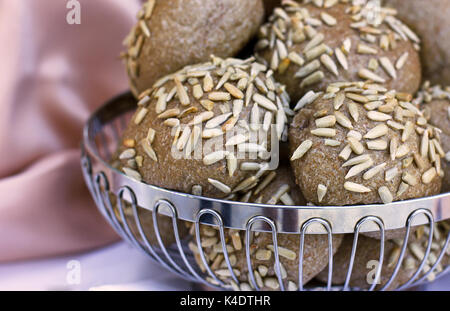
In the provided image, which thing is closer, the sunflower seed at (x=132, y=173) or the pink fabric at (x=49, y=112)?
the sunflower seed at (x=132, y=173)

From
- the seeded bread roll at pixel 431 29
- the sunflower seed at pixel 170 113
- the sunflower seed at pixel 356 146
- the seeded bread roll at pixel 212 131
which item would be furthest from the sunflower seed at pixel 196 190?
the seeded bread roll at pixel 431 29

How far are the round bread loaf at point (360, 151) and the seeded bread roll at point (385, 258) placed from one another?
106mm

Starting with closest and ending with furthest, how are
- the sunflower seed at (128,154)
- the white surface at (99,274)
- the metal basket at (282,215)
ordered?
the metal basket at (282,215), the sunflower seed at (128,154), the white surface at (99,274)

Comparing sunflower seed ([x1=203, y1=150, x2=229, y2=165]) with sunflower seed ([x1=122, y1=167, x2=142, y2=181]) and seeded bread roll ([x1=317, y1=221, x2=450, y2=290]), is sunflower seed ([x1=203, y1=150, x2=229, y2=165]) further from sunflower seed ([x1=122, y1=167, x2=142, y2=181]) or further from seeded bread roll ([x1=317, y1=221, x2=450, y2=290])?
seeded bread roll ([x1=317, y1=221, x2=450, y2=290])

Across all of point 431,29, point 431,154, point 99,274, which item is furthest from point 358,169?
point 99,274

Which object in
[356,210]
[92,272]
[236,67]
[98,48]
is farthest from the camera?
[98,48]

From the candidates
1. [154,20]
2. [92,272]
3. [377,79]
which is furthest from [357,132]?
[92,272]

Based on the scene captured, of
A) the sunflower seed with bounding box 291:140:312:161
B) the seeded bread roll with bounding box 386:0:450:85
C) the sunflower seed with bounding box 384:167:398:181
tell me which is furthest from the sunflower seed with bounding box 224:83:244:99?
the seeded bread roll with bounding box 386:0:450:85

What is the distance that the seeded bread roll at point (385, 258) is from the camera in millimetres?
701

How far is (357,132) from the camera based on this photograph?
0.60m

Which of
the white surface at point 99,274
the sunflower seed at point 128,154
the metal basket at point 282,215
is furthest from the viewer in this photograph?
the white surface at point 99,274

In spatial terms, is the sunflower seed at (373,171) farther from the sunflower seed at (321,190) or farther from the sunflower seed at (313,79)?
Result: the sunflower seed at (313,79)

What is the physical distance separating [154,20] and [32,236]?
48 centimetres
